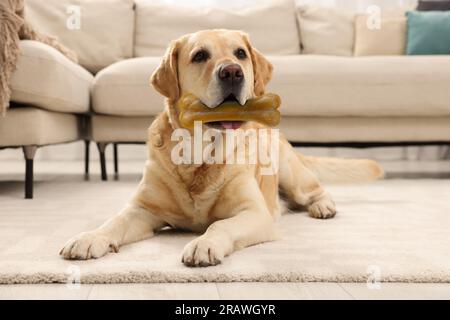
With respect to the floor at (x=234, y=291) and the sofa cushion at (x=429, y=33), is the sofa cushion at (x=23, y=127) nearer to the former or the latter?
the floor at (x=234, y=291)

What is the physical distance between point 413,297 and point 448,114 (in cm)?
217

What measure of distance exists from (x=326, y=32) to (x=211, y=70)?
260cm

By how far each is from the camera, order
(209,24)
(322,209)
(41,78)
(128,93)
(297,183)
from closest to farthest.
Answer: (322,209) → (297,183) → (41,78) → (128,93) → (209,24)

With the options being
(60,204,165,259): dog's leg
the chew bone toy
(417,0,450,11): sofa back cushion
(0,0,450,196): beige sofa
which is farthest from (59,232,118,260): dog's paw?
(417,0,450,11): sofa back cushion

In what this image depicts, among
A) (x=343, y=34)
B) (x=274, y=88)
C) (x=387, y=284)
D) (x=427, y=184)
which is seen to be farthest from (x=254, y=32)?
(x=387, y=284)

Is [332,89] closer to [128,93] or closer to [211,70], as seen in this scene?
[128,93]

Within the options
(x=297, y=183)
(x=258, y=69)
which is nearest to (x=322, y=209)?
(x=297, y=183)

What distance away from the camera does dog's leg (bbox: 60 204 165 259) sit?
3.81 feet

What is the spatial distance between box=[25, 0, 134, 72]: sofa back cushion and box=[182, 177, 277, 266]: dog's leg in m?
2.33

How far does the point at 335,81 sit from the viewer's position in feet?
9.06

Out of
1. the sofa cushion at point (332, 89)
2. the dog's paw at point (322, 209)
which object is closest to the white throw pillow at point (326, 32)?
the sofa cushion at point (332, 89)

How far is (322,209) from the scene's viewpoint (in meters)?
1.79

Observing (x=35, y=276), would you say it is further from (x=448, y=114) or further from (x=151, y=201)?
(x=448, y=114)

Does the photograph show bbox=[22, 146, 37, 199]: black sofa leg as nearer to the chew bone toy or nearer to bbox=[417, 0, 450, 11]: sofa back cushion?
the chew bone toy
